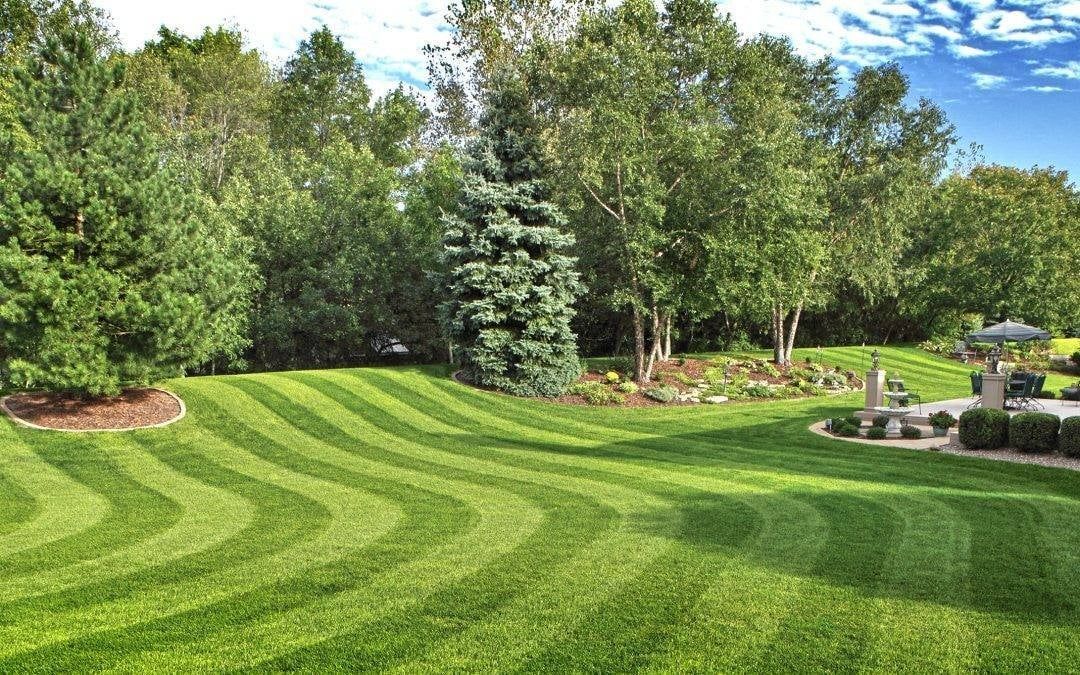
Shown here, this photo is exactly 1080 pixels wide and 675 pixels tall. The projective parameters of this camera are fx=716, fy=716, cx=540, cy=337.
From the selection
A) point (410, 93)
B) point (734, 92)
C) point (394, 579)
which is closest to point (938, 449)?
point (394, 579)

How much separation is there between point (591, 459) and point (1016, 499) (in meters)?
7.23

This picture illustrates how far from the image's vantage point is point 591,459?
1459 centimetres

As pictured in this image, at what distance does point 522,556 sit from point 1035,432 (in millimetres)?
11868

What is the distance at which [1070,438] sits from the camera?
45.6 ft

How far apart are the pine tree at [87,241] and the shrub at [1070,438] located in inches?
713

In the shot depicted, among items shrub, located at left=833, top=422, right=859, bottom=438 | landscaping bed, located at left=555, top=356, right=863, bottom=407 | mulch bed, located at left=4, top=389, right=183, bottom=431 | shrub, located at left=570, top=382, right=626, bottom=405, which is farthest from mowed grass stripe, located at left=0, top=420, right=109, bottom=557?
shrub, located at left=833, top=422, right=859, bottom=438

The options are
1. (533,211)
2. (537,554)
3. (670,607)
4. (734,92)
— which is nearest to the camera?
(670,607)

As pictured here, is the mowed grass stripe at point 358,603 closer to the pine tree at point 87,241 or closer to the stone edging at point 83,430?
the stone edging at point 83,430

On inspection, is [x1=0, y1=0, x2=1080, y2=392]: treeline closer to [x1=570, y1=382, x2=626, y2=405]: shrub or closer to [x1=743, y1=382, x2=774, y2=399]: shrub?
[x1=570, y1=382, x2=626, y2=405]: shrub

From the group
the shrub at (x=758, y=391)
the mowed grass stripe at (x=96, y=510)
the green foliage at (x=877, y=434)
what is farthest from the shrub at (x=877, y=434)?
the mowed grass stripe at (x=96, y=510)

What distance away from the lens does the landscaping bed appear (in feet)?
74.9

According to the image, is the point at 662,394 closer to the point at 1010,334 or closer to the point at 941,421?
the point at 941,421

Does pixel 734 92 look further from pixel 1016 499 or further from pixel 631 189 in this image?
Result: pixel 1016 499

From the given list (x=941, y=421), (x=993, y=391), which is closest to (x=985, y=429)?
(x=941, y=421)
